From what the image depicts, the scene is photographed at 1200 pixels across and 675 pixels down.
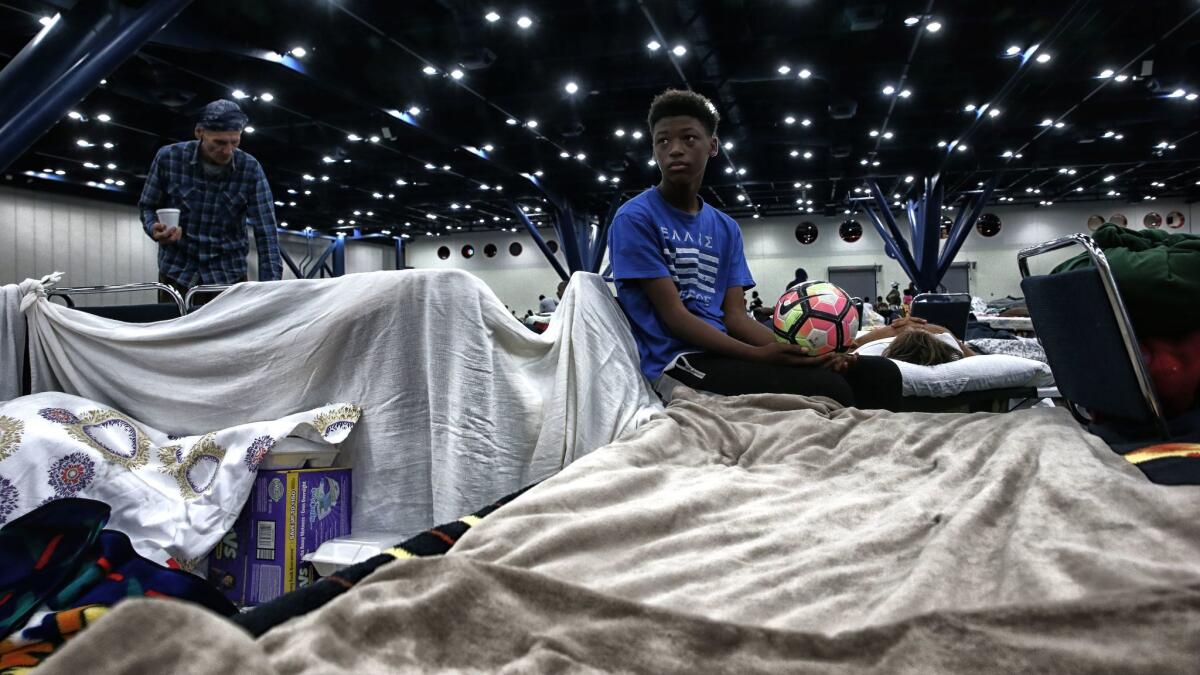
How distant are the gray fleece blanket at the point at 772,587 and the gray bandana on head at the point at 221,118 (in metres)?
2.94

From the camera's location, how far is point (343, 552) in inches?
83.7

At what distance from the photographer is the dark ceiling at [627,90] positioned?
9.20 metres

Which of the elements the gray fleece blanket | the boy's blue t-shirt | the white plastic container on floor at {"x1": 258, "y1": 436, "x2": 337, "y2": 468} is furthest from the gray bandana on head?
the gray fleece blanket

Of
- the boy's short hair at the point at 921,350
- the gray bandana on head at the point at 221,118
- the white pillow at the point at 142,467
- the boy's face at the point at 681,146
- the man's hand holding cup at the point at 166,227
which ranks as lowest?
the white pillow at the point at 142,467

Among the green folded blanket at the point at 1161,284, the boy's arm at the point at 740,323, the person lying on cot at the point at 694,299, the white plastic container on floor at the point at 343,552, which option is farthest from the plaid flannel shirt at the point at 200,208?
the green folded blanket at the point at 1161,284

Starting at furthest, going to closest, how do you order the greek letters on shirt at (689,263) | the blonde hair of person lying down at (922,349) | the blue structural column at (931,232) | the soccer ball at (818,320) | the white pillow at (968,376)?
the blue structural column at (931,232) < the blonde hair of person lying down at (922,349) < the white pillow at (968,376) < the greek letters on shirt at (689,263) < the soccer ball at (818,320)

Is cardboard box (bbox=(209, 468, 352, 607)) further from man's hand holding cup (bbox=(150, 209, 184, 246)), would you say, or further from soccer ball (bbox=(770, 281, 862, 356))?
soccer ball (bbox=(770, 281, 862, 356))

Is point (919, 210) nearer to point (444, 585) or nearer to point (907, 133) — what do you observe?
point (907, 133)

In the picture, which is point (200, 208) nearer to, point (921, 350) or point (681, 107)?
point (681, 107)

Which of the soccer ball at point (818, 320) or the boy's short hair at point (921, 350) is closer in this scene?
the soccer ball at point (818, 320)

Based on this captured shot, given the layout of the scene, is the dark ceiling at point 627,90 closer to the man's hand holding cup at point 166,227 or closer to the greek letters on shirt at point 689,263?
the man's hand holding cup at point 166,227

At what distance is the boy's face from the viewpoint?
274 cm

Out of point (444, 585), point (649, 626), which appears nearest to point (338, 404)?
point (444, 585)

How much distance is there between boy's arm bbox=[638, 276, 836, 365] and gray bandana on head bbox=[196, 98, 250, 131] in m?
2.32
